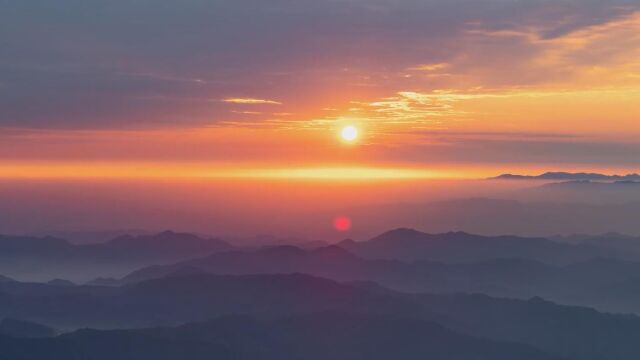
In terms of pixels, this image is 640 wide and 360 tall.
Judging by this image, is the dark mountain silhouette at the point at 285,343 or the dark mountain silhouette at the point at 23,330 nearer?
the dark mountain silhouette at the point at 285,343

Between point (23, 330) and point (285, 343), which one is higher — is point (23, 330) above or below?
above

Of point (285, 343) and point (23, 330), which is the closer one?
point (285, 343)

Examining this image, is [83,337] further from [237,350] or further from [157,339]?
[237,350]

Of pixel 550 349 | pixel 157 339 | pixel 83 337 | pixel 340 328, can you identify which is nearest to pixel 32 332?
pixel 83 337

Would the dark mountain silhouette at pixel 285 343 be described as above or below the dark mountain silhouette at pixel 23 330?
below
